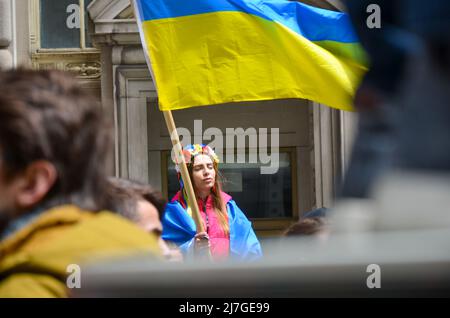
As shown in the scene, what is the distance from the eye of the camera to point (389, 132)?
0.74 meters

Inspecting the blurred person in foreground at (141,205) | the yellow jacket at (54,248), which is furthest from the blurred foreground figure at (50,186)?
the blurred person in foreground at (141,205)

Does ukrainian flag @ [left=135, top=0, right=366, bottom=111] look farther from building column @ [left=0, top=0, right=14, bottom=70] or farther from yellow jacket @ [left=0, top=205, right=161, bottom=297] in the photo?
yellow jacket @ [left=0, top=205, right=161, bottom=297]

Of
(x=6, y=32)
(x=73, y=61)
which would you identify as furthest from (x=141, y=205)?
(x=73, y=61)

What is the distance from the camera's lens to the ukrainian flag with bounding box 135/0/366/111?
391 cm

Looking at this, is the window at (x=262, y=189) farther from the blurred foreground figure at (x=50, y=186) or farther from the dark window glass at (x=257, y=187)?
the blurred foreground figure at (x=50, y=186)

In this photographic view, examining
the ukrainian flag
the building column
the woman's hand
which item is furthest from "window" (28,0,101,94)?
the woman's hand

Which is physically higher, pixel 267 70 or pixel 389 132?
pixel 267 70

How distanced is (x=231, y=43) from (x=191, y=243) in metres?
0.80

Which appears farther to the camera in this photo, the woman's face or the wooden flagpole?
the woman's face

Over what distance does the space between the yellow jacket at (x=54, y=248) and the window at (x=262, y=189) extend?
5.63 metres

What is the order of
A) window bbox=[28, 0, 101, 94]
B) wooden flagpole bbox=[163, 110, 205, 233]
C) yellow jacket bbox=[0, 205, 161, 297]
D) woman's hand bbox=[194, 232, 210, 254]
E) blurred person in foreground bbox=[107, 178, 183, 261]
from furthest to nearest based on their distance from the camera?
window bbox=[28, 0, 101, 94]
woman's hand bbox=[194, 232, 210, 254]
wooden flagpole bbox=[163, 110, 205, 233]
blurred person in foreground bbox=[107, 178, 183, 261]
yellow jacket bbox=[0, 205, 161, 297]
